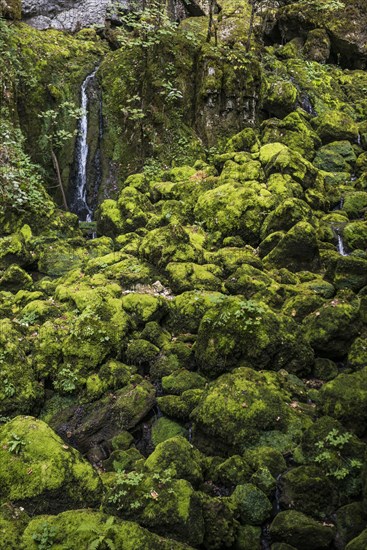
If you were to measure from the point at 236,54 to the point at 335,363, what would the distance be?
14.3 metres

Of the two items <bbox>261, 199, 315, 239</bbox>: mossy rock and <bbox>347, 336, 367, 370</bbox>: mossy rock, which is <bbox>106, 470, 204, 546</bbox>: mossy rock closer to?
<bbox>347, 336, 367, 370</bbox>: mossy rock

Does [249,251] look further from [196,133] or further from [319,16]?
[319,16]

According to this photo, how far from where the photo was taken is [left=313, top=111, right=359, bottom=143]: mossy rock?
64.8ft

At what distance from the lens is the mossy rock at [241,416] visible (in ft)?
23.4

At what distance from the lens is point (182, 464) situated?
6.29 metres

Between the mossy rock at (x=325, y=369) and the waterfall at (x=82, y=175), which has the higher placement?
the waterfall at (x=82, y=175)

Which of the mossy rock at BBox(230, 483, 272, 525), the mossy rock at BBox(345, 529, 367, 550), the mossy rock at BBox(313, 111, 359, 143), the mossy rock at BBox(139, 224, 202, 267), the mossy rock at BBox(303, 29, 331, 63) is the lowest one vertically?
the mossy rock at BBox(230, 483, 272, 525)

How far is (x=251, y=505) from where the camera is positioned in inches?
235

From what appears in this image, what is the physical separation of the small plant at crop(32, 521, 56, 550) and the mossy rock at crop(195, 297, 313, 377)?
4.40 m

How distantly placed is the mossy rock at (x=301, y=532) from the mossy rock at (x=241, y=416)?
1443mm

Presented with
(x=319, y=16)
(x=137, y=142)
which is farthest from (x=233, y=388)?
(x=319, y=16)

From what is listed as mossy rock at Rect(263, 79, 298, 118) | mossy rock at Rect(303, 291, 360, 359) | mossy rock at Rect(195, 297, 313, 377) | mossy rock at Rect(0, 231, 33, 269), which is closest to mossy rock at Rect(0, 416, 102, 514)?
mossy rock at Rect(195, 297, 313, 377)

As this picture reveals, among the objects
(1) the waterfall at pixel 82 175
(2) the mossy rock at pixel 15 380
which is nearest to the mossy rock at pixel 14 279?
(2) the mossy rock at pixel 15 380

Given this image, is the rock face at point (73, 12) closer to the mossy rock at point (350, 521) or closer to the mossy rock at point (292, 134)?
the mossy rock at point (292, 134)
